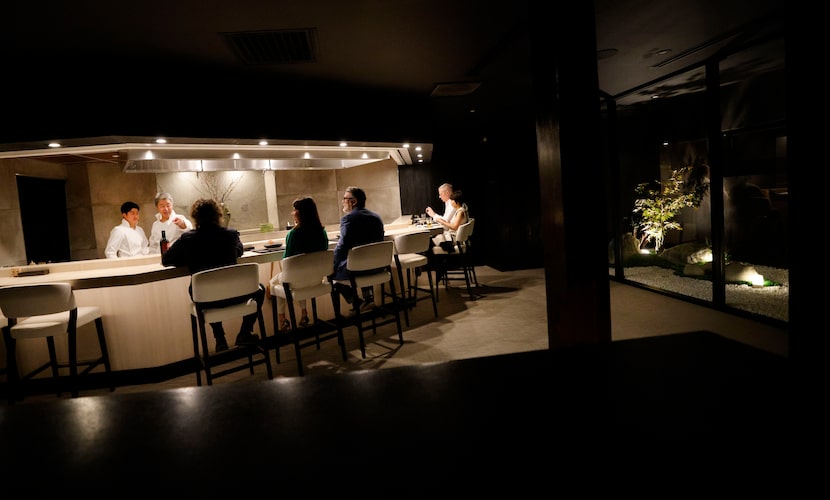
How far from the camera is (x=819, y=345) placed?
202 centimetres

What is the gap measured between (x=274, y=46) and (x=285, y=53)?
18 centimetres

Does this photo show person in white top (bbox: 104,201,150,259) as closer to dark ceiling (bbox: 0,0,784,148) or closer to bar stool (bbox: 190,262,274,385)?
dark ceiling (bbox: 0,0,784,148)

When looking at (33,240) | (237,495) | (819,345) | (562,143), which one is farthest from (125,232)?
(819,345)

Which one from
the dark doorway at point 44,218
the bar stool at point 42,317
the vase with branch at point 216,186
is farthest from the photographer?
the vase with branch at point 216,186

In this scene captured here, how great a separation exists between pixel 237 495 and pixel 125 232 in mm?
5655

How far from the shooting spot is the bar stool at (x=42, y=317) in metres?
2.99

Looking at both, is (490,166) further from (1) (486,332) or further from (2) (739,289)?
(1) (486,332)

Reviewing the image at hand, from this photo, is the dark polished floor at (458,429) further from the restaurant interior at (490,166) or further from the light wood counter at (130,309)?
the light wood counter at (130,309)

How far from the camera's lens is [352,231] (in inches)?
172

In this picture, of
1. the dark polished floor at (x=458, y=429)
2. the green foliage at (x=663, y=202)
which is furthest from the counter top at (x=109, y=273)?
the green foliage at (x=663, y=202)

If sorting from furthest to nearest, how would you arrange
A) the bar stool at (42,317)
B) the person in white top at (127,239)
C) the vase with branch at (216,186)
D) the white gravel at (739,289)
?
the vase with branch at (216,186) → the person in white top at (127,239) → the white gravel at (739,289) → the bar stool at (42,317)

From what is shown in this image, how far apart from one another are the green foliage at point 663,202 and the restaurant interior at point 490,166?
0.03 m

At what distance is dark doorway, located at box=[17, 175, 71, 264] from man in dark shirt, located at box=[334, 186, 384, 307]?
500cm

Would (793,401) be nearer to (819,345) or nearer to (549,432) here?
(549,432)
